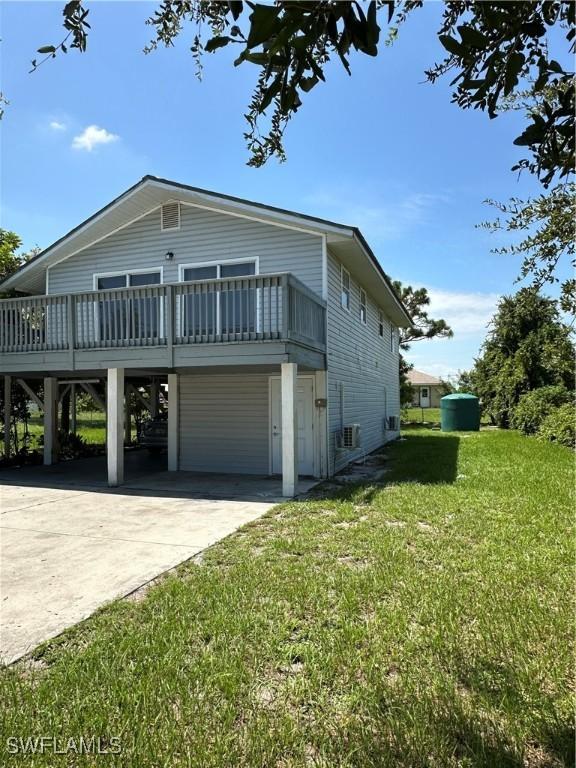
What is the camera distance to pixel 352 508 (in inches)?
281

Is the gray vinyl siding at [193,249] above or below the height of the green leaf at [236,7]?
above

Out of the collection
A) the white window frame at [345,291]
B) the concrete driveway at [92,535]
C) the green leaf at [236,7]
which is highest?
the white window frame at [345,291]

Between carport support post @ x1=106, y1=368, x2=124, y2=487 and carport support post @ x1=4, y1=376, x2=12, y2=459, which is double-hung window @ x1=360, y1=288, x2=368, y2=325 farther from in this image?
carport support post @ x1=4, y1=376, x2=12, y2=459

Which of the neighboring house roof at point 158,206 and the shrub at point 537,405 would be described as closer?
the neighboring house roof at point 158,206

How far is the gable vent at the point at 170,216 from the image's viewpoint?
11484mm

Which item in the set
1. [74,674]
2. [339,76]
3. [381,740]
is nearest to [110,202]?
[339,76]

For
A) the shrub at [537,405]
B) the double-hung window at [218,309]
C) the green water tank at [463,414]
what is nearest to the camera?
the double-hung window at [218,309]

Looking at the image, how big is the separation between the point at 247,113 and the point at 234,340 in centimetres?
648

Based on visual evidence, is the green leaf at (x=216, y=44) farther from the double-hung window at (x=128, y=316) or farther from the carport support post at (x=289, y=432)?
the double-hung window at (x=128, y=316)

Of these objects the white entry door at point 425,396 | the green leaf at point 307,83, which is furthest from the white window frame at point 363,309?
the white entry door at point 425,396

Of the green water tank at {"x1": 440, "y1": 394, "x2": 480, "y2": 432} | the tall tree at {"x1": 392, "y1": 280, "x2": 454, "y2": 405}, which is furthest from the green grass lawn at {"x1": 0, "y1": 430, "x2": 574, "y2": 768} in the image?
the tall tree at {"x1": 392, "y1": 280, "x2": 454, "y2": 405}

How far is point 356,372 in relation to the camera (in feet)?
45.3

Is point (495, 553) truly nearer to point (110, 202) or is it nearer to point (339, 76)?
point (339, 76)

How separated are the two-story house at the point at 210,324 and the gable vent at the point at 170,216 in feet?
0.08
